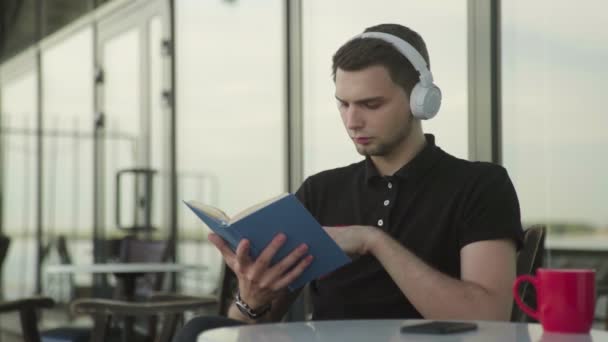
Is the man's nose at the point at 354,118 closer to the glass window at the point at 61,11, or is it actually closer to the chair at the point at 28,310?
the chair at the point at 28,310

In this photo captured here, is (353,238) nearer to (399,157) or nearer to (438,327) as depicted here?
(399,157)

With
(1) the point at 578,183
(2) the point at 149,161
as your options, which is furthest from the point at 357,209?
(2) the point at 149,161

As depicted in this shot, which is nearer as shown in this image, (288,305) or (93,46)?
(288,305)

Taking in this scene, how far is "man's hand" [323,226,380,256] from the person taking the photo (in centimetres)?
185

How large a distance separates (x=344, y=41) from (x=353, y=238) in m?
2.33

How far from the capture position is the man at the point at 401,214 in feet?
6.14

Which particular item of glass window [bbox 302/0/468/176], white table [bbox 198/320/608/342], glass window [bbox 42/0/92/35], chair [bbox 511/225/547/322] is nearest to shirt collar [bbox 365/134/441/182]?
chair [bbox 511/225/547/322]

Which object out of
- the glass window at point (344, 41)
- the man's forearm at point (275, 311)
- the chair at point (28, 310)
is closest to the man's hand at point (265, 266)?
the man's forearm at point (275, 311)

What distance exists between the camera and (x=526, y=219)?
3160mm

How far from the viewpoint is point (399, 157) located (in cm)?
218

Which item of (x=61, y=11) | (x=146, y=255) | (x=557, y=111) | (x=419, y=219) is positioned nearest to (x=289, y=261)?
(x=419, y=219)

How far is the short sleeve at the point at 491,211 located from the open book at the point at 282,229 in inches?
15.2

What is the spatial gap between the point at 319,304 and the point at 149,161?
166 inches

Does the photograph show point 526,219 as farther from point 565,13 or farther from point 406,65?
point 406,65
